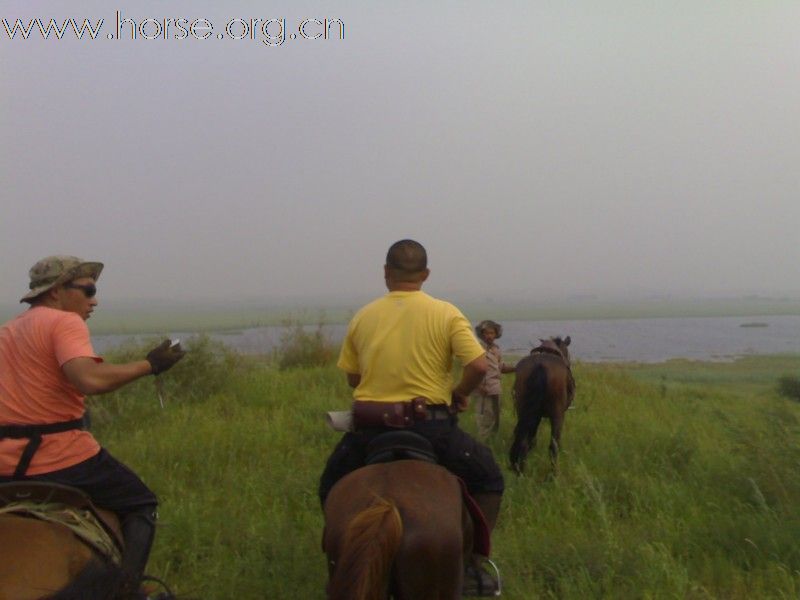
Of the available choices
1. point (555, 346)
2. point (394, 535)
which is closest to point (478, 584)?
point (394, 535)

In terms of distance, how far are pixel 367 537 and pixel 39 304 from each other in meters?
1.85

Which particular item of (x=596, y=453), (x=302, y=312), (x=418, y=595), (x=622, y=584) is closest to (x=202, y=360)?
(x=302, y=312)

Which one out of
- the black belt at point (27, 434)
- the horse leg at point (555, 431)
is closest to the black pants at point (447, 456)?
the black belt at point (27, 434)

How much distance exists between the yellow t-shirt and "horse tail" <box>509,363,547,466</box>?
156 inches

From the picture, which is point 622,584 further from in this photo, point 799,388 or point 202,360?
point 799,388

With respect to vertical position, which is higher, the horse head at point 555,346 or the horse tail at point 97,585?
the horse head at point 555,346

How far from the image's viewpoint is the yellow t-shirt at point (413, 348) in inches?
163

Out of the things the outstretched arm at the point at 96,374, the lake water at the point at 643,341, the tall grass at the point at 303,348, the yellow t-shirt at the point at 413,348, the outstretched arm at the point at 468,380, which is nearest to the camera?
the outstretched arm at the point at 96,374

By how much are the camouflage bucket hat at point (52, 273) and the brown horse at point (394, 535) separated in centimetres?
156

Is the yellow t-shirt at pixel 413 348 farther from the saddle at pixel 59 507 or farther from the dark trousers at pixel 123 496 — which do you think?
the saddle at pixel 59 507

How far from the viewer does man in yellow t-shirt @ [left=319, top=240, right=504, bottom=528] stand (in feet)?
13.6

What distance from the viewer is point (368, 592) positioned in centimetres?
324

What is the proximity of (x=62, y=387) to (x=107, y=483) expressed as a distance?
1.63 feet

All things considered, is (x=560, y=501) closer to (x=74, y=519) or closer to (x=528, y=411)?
(x=528, y=411)
